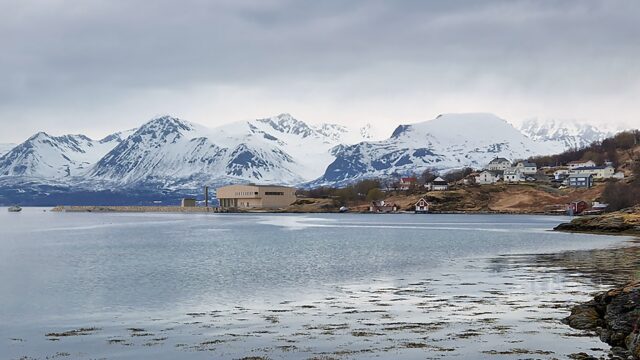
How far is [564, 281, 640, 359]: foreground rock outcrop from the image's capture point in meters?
28.7

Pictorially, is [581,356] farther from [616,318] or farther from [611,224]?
[611,224]

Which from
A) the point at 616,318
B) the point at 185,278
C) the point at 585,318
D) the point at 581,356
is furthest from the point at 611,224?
the point at 581,356

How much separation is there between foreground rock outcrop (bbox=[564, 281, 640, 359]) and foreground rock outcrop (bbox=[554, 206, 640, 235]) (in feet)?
302

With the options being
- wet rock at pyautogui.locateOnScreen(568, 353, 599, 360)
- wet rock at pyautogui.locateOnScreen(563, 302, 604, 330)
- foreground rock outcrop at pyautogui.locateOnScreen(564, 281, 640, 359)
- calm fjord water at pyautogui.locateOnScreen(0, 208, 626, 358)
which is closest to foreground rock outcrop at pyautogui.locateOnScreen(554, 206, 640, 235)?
calm fjord water at pyautogui.locateOnScreen(0, 208, 626, 358)

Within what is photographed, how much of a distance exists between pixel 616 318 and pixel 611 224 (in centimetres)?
10269

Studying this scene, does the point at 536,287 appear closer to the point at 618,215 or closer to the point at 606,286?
the point at 606,286

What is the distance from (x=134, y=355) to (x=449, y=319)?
15727 mm

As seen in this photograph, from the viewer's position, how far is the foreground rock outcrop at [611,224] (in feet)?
402

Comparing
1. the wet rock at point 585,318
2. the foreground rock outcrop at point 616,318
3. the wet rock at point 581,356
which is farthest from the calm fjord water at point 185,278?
the wet rock at point 585,318

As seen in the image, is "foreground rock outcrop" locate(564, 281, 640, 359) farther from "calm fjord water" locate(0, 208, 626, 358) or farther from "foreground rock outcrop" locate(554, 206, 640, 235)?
"foreground rock outcrop" locate(554, 206, 640, 235)

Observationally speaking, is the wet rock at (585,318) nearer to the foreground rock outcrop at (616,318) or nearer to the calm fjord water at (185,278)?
the foreground rock outcrop at (616,318)

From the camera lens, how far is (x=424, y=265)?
68.4 meters

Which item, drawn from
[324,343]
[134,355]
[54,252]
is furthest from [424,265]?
[54,252]

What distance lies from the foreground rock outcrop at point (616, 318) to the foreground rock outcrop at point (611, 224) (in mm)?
92040
